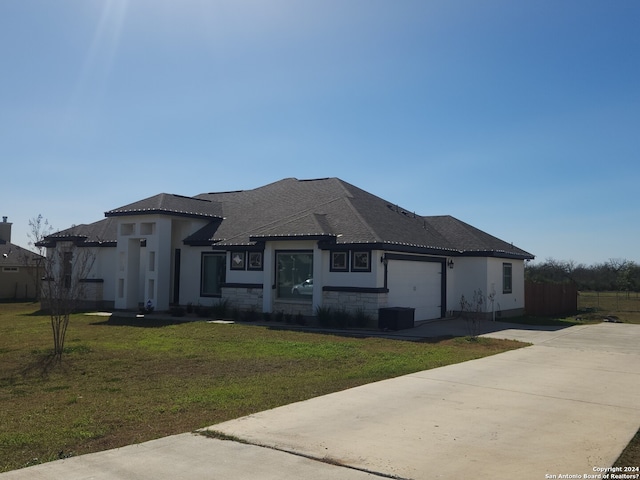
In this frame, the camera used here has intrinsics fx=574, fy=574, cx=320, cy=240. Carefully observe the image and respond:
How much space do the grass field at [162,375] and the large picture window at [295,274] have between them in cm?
298

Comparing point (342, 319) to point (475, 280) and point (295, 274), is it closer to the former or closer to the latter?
point (295, 274)

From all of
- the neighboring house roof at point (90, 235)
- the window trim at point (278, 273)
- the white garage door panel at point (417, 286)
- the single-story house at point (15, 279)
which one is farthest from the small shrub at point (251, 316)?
the single-story house at point (15, 279)

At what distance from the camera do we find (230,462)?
572 cm

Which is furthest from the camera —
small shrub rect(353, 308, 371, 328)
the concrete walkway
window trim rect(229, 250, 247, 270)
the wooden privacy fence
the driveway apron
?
the wooden privacy fence

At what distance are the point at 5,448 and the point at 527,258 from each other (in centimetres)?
2650

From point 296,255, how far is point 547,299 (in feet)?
51.9

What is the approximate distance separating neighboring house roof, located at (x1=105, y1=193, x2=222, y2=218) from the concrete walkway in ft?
55.5

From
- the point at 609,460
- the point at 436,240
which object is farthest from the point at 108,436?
the point at 436,240

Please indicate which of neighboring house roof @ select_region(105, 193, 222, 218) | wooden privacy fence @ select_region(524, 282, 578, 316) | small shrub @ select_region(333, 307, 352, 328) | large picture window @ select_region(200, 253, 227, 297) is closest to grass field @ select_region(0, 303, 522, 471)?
small shrub @ select_region(333, 307, 352, 328)

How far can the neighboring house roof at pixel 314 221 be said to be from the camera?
21.5 meters

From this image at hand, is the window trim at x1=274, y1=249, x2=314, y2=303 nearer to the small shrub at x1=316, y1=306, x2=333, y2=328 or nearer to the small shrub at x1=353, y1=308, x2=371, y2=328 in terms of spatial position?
the small shrub at x1=316, y1=306, x2=333, y2=328

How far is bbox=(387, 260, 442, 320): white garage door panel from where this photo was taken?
69.1 feet

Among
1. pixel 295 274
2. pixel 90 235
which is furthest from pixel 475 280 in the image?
pixel 90 235

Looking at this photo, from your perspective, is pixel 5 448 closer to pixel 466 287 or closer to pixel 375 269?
pixel 375 269
